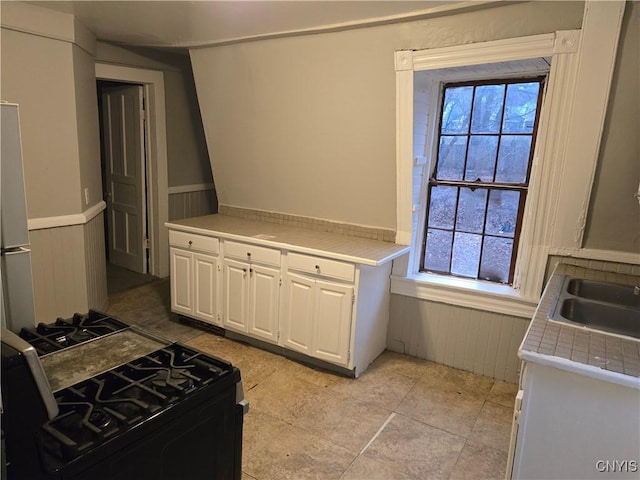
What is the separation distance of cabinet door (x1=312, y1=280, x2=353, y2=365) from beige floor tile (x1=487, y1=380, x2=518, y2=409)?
0.90 m

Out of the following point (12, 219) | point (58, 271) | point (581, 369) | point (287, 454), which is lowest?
point (287, 454)

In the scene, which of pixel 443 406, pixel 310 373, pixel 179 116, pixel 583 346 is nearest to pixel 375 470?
pixel 443 406

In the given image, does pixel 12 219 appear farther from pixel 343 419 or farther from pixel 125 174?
pixel 125 174

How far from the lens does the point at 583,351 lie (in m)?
1.35

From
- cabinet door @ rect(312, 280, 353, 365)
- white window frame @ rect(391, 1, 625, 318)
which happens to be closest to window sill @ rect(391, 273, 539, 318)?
white window frame @ rect(391, 1, 625, 318)

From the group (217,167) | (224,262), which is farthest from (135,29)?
(224,262)

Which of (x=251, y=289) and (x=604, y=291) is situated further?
(x=251, y=289)

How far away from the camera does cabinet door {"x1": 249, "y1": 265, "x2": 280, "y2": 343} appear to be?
2949 mm

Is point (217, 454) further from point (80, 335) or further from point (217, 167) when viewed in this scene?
point (217, 167)

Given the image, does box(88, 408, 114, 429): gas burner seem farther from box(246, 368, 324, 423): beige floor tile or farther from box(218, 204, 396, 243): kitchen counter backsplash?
box(218, 204, 396, 243): kitchen counter backsplash

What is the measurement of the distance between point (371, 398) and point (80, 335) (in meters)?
1.73

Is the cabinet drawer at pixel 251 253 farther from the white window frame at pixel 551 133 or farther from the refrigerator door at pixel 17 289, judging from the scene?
the refrigerator door at pixel 17 289

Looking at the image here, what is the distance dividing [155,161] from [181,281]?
1573 mm

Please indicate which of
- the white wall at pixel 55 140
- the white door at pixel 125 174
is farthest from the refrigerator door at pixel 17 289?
the white door at pixel 125 174
